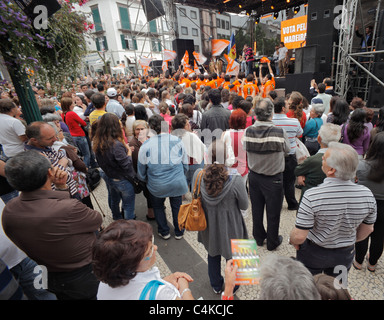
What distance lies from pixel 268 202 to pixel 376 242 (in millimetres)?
1110

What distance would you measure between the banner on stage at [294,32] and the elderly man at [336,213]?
17688mm

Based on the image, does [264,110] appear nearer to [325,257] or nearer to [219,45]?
[325,257]

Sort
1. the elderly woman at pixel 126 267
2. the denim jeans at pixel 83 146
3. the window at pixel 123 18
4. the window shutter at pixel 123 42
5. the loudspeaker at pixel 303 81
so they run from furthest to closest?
the window shutter at pixel 123 42 < the window at pixel 123 18 < the loudspeaker at pixel 303 81 < the denim jeans at pixel 83 146 < the elderly woman at pixel 126 267

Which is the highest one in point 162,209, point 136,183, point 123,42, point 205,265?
point 123,42

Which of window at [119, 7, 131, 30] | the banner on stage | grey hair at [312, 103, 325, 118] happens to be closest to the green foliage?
grey hair at [312, 103, 325, 118]

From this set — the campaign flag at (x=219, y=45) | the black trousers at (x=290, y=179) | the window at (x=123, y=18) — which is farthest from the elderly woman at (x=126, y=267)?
the window at (x=123, y=18)

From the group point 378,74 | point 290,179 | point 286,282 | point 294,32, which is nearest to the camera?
point 286,282

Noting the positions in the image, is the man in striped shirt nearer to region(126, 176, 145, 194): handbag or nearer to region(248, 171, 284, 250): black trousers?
region(248, 171, 284, 250): black trousers

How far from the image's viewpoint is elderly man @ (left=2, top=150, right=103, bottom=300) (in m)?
1.39

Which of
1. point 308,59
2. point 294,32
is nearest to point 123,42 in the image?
point 294,32

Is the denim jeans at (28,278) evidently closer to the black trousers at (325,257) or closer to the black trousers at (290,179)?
the black trousers at (325,257)

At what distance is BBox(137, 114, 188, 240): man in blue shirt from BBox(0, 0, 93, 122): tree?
1260 millimetres

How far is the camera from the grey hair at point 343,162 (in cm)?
144

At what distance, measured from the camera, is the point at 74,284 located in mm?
1633
